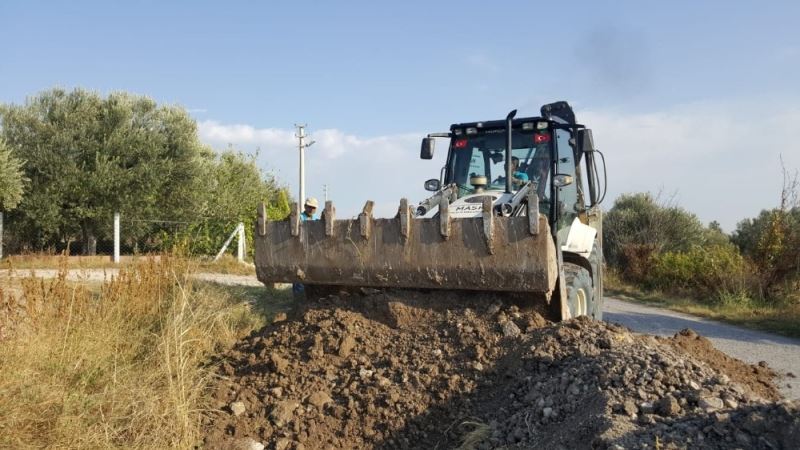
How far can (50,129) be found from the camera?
21453mm

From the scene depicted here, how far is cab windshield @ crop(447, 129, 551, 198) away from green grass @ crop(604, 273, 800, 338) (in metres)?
5.52

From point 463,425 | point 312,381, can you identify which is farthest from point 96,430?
point 463,425

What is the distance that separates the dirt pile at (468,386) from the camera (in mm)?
3846

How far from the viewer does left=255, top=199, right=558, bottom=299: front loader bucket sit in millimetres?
5859

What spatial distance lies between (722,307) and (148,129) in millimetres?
18344

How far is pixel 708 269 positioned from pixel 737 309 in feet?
12.2

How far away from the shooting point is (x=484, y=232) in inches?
234

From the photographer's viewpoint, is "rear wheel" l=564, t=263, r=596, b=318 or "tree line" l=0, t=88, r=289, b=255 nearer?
"rear wheel" l=564, t=263, r=596, b=318

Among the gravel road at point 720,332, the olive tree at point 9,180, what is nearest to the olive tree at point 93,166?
the olive tree at point 9,180

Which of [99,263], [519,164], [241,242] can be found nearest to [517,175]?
[519,164]

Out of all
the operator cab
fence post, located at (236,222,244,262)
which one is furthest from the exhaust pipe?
fence post, located at (236,222,244,262)

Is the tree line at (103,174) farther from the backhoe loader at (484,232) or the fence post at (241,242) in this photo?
the backhoe loader at (484,232)

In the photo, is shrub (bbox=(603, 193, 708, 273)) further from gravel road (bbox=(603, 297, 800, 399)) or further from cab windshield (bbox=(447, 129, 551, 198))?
cab windshield (bbox=(447, 129, 551, 198))

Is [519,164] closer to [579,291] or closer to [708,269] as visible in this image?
[579,291]
